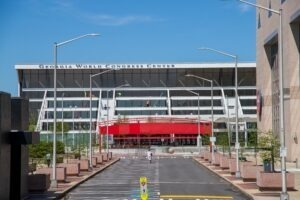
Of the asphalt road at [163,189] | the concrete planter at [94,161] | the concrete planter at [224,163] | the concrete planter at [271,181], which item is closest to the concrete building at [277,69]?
the concrete planter at [224,163]

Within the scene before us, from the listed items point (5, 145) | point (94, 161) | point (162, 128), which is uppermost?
point (162, 128)

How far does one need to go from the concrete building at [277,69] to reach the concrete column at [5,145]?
43.9 meters

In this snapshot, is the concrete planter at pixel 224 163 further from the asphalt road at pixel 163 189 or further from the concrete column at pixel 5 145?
the concrete column at pixel 5 145

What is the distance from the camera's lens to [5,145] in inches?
910

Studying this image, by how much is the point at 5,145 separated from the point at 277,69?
192ft

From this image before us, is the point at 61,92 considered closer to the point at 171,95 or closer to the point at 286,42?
the point at 171,95

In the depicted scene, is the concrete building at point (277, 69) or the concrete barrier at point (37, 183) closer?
the concrete barrier at point (37, 183)

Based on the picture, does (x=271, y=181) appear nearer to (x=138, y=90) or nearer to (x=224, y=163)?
(x=224, y=163)

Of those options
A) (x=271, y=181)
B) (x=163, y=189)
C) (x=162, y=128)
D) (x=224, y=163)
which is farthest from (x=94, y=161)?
(x=162, y=128)

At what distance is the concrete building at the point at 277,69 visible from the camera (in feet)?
213

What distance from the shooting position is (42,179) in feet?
94.8

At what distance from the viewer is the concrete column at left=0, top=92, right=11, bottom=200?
22.3 metres

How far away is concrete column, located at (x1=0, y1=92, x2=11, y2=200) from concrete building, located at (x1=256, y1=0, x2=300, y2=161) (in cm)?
4385

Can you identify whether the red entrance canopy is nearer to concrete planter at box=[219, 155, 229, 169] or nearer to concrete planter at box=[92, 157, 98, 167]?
concrete planter at box=[92, 157, 98, 167]
